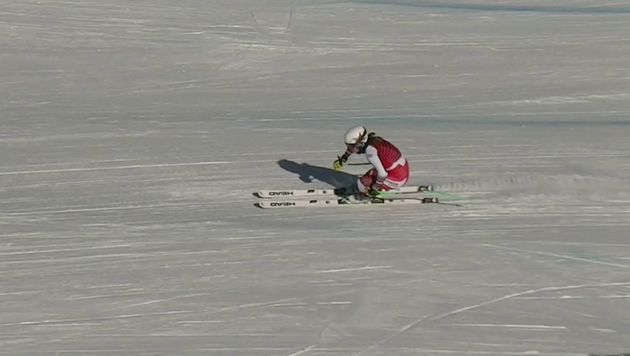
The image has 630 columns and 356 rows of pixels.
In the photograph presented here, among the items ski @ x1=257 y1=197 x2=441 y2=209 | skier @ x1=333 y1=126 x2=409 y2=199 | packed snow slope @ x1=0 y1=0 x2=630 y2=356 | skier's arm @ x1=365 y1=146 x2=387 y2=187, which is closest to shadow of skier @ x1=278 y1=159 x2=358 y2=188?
packed snow slope @ x1=0 y1=0 x2=630 y2=356

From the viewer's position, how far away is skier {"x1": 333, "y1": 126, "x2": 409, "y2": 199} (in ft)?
32.0

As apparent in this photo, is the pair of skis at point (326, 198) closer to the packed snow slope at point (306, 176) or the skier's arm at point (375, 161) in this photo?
the packed snow slope at point (306, 176)

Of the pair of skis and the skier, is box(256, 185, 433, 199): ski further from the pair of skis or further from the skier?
the skier

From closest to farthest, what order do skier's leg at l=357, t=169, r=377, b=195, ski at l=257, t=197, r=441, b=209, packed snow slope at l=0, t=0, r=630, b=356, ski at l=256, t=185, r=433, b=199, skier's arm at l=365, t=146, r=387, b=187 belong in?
packed snow slope at l=0, t=0, r=630, b=356 → skier's arm at l=365, t=146, r=387, b=187 → skier's leg at l=357, t=169, r=377, b=195 → ski at l=257, t=197, r=441, b=209 → ski at l=256, t=185, r=433, b=199

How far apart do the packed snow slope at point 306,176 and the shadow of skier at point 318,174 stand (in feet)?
0.17

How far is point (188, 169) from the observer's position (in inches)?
439

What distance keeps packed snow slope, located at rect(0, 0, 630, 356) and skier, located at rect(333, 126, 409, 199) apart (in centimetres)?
31

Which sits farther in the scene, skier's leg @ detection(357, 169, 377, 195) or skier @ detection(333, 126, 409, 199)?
skier's leg @ detection(357, 169, 377, 195)

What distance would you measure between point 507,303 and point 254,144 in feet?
14.5

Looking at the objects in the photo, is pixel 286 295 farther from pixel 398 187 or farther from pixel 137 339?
pixel 398 187

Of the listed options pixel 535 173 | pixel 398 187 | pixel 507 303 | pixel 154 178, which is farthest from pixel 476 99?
pixel 507 303

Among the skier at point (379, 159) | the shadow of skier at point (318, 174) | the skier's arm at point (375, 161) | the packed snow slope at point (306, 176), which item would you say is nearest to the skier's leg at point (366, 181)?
the skier at point (379, 159)

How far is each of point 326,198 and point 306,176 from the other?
31.0 inches

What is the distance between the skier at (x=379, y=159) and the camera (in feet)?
32.0
